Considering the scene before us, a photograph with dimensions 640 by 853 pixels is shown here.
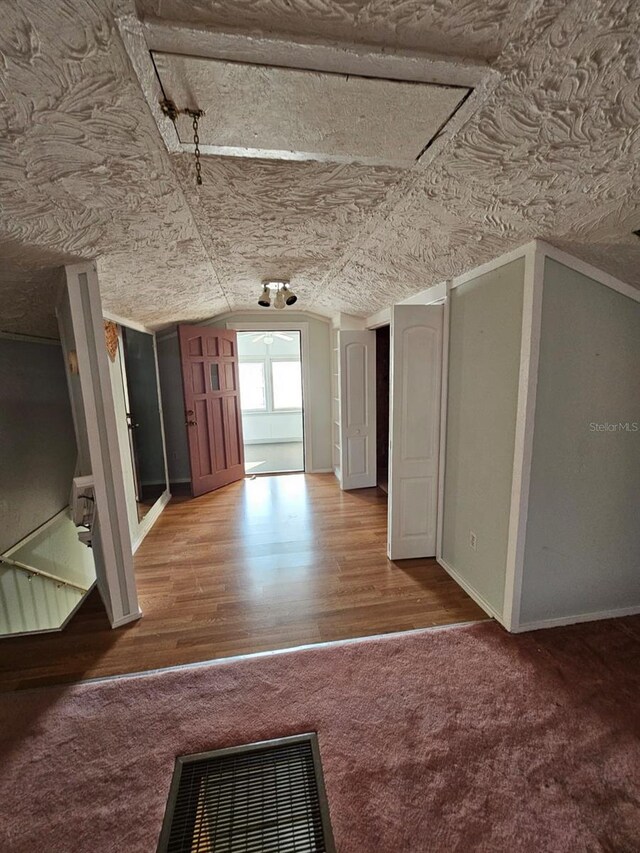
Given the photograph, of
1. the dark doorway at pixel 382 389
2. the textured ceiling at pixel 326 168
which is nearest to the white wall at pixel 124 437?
the textured ceiling at pixel 326 168

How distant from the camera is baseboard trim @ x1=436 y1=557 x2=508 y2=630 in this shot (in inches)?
81.7

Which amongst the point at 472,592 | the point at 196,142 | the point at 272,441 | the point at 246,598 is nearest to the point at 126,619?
A: the point at 246,598

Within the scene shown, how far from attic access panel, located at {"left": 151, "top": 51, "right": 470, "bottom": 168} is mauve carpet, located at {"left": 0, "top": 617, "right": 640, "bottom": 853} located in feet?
7.33

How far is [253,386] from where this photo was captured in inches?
→ 296

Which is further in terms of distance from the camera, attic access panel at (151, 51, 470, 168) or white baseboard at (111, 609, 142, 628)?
white baseboard at (111, 609, 142, 628)

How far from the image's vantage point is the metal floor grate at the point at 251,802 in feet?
3.67

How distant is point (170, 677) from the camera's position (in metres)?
1.73

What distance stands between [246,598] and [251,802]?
3.75 feet

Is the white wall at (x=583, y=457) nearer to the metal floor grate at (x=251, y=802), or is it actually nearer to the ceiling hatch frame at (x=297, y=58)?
the ceiling hatch frame at (x=297, y=58)

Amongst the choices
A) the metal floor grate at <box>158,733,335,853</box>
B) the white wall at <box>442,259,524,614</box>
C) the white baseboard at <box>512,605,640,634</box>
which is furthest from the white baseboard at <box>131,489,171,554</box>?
the white baseboard at <box>512,605,640,634</box>

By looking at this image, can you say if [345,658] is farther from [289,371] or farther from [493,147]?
Answer: [289,371]

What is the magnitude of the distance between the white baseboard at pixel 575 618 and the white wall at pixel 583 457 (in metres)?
0.02

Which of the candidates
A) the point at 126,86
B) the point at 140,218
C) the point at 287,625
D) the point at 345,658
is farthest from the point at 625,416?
the point at 140,218

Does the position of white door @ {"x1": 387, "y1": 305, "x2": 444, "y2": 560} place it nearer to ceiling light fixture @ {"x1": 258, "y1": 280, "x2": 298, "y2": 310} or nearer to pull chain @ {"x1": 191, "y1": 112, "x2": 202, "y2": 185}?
ceiling light fixture @ {"x1": 258, "y1": 280, "x2": 298, "y2": 310}
